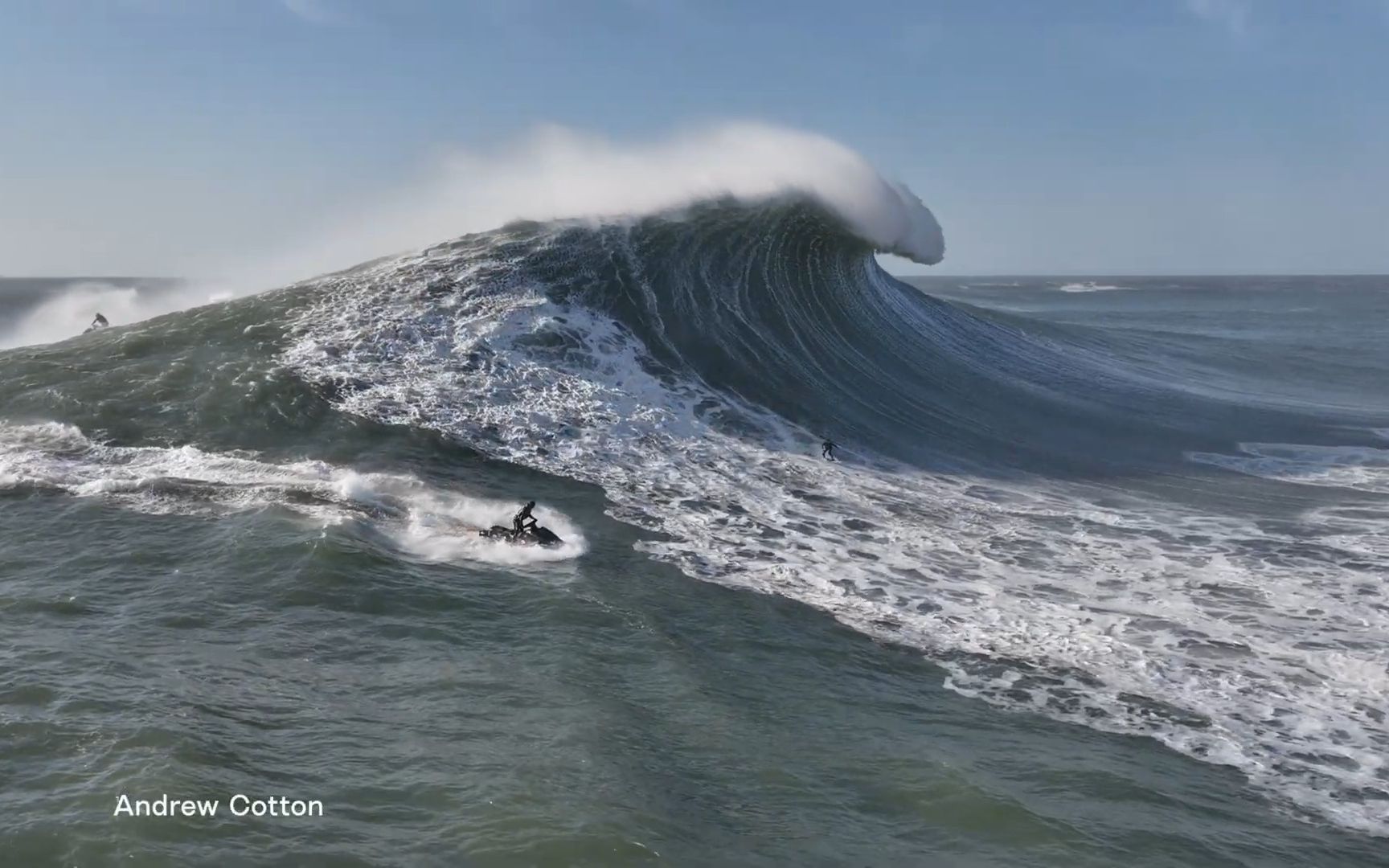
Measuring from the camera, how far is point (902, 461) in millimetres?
15227

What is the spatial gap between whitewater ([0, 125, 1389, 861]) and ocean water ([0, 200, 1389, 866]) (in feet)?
0.25

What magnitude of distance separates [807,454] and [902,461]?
64.9 inches

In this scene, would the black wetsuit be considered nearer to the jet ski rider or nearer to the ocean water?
the jet ski rider

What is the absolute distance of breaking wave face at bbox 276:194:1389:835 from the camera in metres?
8.12

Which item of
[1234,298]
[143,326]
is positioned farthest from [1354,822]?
[1234,298]

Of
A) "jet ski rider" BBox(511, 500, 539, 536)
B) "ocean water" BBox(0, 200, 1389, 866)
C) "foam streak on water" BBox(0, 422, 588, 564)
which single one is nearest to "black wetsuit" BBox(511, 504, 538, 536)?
"jet ski rider" BBox(511, 500, 539, 536)

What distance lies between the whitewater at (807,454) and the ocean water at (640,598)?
0.08 metres

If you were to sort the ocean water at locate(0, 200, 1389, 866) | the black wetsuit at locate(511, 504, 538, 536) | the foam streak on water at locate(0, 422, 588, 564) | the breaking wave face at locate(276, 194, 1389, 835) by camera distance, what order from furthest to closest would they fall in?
the black wetsuit at locate(511, 504, 538, 536), the foam streak on water at locate(0, 422, 588, 564), the breaking wave face at locate(276, 194, 1389, 835), the ocean water at locate(0, 200, 1389, 866)

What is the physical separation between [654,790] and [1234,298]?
300 ft

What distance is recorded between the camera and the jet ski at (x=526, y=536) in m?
10.3

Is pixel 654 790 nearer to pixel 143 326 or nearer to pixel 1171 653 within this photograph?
pixel 1171 653

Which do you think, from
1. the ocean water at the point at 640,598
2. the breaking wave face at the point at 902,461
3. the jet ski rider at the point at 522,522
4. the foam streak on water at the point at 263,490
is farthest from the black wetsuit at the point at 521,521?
the breaking wave face at the point at 902,461

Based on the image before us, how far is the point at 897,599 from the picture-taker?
31.7 feet

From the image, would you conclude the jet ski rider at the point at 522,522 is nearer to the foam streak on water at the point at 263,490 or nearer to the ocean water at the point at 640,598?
the foam streak on water at the point at 263,490
